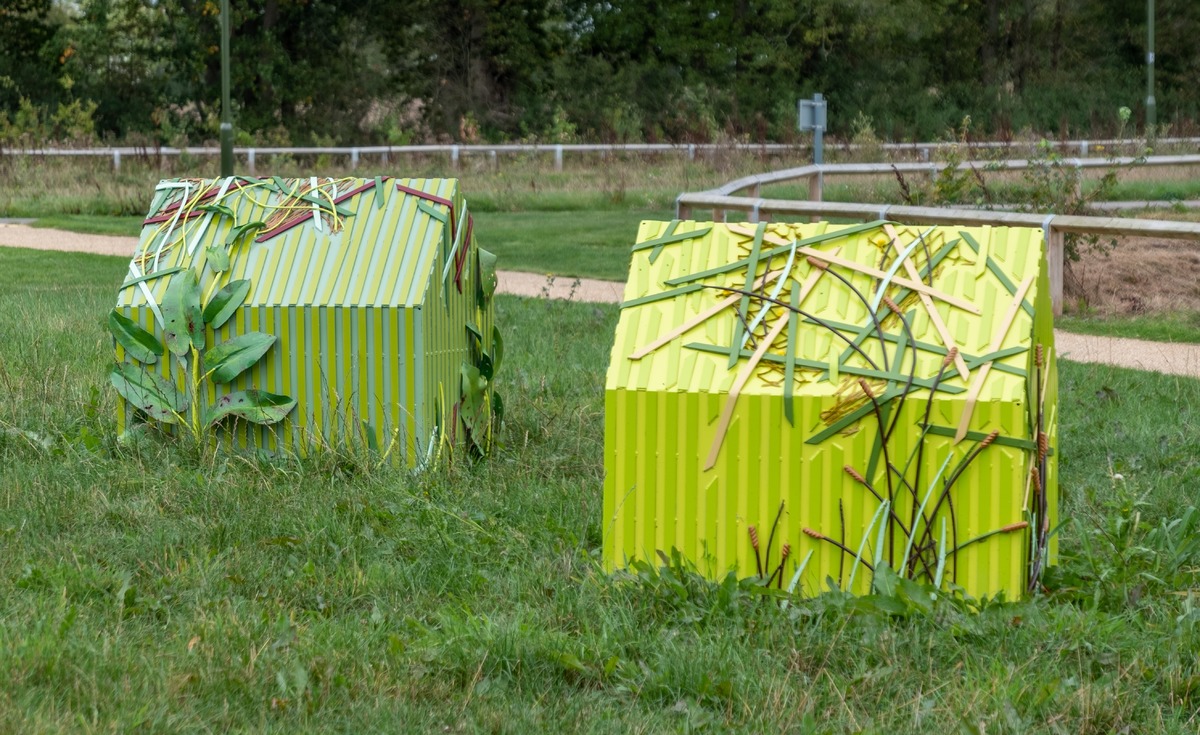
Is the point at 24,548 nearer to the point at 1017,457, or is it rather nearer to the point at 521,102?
the point at 1017,457

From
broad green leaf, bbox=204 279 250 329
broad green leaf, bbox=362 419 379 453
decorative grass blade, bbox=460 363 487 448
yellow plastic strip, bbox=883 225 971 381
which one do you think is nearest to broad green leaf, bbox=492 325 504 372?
decorative grass blade, bbox=460 363 487 448

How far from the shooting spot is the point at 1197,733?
11.2ft

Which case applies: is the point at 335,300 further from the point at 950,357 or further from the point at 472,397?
the point at 950,357

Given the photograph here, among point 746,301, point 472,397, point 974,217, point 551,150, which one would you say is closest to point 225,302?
point 472,397

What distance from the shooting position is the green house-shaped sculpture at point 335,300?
225 inches

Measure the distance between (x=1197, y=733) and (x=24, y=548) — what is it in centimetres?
352

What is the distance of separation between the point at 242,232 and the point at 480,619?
2.55 meters

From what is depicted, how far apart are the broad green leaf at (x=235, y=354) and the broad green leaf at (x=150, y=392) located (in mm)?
202

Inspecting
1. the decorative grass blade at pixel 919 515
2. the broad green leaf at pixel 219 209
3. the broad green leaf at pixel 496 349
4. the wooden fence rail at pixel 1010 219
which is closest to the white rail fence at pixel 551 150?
the wooden fence rail at pixel 1010 219

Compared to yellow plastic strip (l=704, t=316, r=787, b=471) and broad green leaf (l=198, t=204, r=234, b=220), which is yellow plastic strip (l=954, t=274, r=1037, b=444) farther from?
broad green leaf (l=198, t=204, r=234, b=220)

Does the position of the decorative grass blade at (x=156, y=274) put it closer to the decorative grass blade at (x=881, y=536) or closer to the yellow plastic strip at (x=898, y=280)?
the yellow plastic strip at (x=898, y=280)

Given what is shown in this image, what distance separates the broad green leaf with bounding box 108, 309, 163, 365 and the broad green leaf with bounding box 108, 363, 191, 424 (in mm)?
66

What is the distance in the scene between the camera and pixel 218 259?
587 cm

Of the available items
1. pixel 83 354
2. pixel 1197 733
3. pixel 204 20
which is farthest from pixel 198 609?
pixel 204 20
